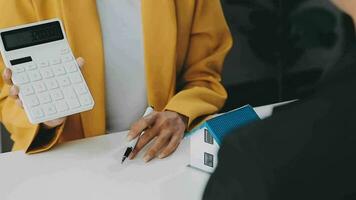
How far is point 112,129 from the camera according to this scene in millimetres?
1182

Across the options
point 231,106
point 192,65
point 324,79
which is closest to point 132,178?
point 192,65

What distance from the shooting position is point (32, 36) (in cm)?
96

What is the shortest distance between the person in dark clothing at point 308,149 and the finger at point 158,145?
522mm

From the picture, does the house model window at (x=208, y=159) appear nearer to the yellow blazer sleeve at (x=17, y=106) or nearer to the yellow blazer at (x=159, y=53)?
the yellow blazer at (x=159, y=53)

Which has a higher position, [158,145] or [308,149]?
[308,149]

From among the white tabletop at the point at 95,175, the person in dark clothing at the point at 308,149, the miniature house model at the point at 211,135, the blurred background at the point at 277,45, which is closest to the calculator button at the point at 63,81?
the white tabletop at the point at 95,175

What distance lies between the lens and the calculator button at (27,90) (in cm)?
94

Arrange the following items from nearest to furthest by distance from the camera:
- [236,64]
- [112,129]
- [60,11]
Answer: [60,11] < [112,129] < [236,64]

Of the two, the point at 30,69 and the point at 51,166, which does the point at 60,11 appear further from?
the point at 51,166

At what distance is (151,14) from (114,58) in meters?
0.11

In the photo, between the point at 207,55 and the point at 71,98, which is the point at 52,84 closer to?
the point at 71,98

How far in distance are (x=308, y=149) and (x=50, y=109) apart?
0.60 metres

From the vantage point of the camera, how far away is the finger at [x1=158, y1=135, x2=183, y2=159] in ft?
3.24

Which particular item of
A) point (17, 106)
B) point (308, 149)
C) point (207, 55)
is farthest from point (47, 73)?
point (308, 149)
